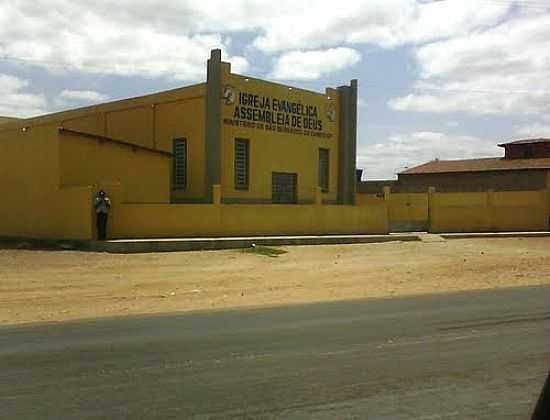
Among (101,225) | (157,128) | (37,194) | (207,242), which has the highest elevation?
(157,128)

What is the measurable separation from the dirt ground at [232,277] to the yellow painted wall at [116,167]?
4297mm

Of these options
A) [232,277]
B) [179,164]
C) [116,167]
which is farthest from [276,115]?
[232,277]

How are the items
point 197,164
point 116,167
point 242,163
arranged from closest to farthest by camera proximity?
point 116,167, point 197,164, point 242,163

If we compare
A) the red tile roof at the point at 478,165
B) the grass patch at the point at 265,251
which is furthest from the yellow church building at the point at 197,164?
the red tile roof at the point at 478,165

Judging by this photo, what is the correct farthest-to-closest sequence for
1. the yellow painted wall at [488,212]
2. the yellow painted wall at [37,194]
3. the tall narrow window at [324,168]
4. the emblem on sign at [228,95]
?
1. the tall narrow window at [324,168]
2. the yellow painted wall at [488,212]
3. the emblem on sign at [228,95]
4. the yellow painted wall at [37,194]

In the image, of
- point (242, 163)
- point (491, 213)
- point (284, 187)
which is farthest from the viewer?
point (491, 213)

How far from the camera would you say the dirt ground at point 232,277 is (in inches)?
549

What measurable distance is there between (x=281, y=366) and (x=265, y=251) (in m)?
16.7

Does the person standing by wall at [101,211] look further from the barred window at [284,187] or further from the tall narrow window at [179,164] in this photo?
the barred window at [284,187]

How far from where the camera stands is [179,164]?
1248 inches

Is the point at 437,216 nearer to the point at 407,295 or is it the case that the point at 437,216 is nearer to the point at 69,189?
the point at 69,189

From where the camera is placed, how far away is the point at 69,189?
2464 centimetres

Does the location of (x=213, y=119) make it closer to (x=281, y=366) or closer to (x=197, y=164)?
(x=197, y=164)

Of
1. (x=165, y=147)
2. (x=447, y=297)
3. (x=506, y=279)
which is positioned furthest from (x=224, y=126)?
(x=447, y=297)
